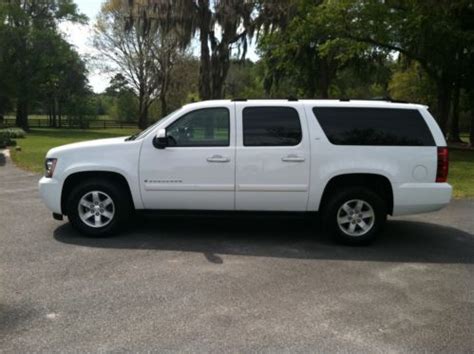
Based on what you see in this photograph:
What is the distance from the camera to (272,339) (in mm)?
3863

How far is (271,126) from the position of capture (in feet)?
21.6

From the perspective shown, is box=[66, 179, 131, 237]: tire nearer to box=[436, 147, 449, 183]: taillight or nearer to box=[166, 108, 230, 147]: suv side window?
box=[166, 108, 230, 147]: suv side window

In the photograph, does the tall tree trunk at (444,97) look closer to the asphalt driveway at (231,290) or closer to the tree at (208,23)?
the tree at (208,23)

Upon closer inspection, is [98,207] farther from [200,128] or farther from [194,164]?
[200,128]

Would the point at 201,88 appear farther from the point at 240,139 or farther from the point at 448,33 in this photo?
the point at 240,139

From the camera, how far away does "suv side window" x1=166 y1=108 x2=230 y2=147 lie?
21.7 feet

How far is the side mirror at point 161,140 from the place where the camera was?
645cm

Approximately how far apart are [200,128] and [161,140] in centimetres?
54

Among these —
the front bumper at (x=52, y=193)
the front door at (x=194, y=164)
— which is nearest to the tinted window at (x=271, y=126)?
the front door at (x=194, y=164)

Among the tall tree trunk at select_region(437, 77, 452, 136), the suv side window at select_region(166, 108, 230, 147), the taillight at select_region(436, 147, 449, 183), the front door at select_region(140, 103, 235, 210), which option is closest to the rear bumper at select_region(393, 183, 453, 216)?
the taillight at select_region(436, 147, 449, 183)

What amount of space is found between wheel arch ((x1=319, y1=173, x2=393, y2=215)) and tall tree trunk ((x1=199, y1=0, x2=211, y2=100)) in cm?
1572

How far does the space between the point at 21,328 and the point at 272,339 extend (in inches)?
77.1

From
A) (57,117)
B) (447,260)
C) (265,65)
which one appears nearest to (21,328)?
(447,260)

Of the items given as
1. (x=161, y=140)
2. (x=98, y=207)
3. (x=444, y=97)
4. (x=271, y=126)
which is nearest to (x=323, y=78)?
(x=444, y=97)
